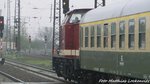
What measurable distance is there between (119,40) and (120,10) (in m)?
0.94

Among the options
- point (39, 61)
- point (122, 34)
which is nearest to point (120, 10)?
point (122, 34)

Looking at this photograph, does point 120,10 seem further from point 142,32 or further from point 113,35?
point 142,32

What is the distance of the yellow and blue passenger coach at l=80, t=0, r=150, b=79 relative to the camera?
12.9 metres

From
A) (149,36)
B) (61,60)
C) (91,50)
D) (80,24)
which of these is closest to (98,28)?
(91,50)

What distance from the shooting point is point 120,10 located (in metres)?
14.9

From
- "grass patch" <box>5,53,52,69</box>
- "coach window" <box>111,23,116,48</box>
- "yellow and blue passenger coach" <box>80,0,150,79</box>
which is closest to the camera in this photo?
"yellow and blue passenger coach" <box>80,0,150,79</box>

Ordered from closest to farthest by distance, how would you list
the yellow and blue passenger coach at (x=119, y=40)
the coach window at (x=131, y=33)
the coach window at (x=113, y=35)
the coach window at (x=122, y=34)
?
the yellow and blue passenger coach at (x=119, y=40), the coach window at (x=131, y=33), the coach window at (x=122, y=34), the coach window at (x=113, y=35)

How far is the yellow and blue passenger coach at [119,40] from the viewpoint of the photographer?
42.3 ft

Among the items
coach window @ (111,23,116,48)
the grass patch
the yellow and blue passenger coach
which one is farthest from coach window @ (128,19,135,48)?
the grass patch

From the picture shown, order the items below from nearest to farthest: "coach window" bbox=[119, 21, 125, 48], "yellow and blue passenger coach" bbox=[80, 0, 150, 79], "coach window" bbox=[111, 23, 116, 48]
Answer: "yellow and blue passenger coach" bbox=[80, 0, 150, 79]
"coach window" bbox=[119, 21, 125, 48]
"coach window" bbox=[111, 23, 116, 48]

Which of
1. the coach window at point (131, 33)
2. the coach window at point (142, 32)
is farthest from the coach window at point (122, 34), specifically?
the coach window at point (142, 32)

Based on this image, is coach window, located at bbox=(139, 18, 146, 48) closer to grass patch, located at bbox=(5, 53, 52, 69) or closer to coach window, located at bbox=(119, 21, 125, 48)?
coach window, located at bbox=(119, 21, 125, 48)

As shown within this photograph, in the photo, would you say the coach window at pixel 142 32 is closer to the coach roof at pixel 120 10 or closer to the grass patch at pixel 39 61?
the coach roof at pixel 120 10

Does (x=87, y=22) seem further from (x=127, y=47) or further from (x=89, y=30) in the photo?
(x=127, y=47)
